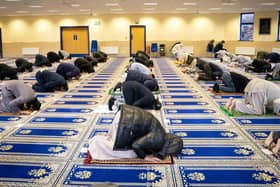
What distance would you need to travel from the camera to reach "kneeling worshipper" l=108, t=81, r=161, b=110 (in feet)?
18.7

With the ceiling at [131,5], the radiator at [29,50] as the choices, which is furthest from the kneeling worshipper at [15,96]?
the radiator at [29,50]

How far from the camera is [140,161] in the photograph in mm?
3744

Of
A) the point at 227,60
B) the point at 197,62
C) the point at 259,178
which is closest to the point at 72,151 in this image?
the point at 259,178

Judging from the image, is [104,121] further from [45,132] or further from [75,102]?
[75,102]

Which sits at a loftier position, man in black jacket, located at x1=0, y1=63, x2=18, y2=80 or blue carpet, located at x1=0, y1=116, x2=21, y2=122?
man in black jacket, located at x1=0, y1=63, x2=18, y2=80

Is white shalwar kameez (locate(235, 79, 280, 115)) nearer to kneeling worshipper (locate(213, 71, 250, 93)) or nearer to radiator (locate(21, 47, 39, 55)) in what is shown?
kneeling worshipper (locate(213, 71, 250, 93))

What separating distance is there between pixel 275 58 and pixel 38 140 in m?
12.9

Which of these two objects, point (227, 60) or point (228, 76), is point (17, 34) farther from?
point (228, 76)

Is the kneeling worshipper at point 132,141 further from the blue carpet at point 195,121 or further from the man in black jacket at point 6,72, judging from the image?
the man in black jacket at point 6,72

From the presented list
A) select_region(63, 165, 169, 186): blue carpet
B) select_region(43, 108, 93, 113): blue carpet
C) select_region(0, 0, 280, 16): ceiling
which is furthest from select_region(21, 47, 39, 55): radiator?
select_region(63, 165, 169, 186): blue carpet

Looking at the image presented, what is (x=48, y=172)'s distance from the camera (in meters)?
3.54

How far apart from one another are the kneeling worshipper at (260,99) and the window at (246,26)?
15.3 meters

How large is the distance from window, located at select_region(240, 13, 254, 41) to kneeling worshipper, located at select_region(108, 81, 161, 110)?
1563 centimetres

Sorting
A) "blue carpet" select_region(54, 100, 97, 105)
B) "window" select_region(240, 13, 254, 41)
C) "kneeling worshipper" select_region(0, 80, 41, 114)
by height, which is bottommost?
"blue carpet" select_region(54, 100, 97, 105)
